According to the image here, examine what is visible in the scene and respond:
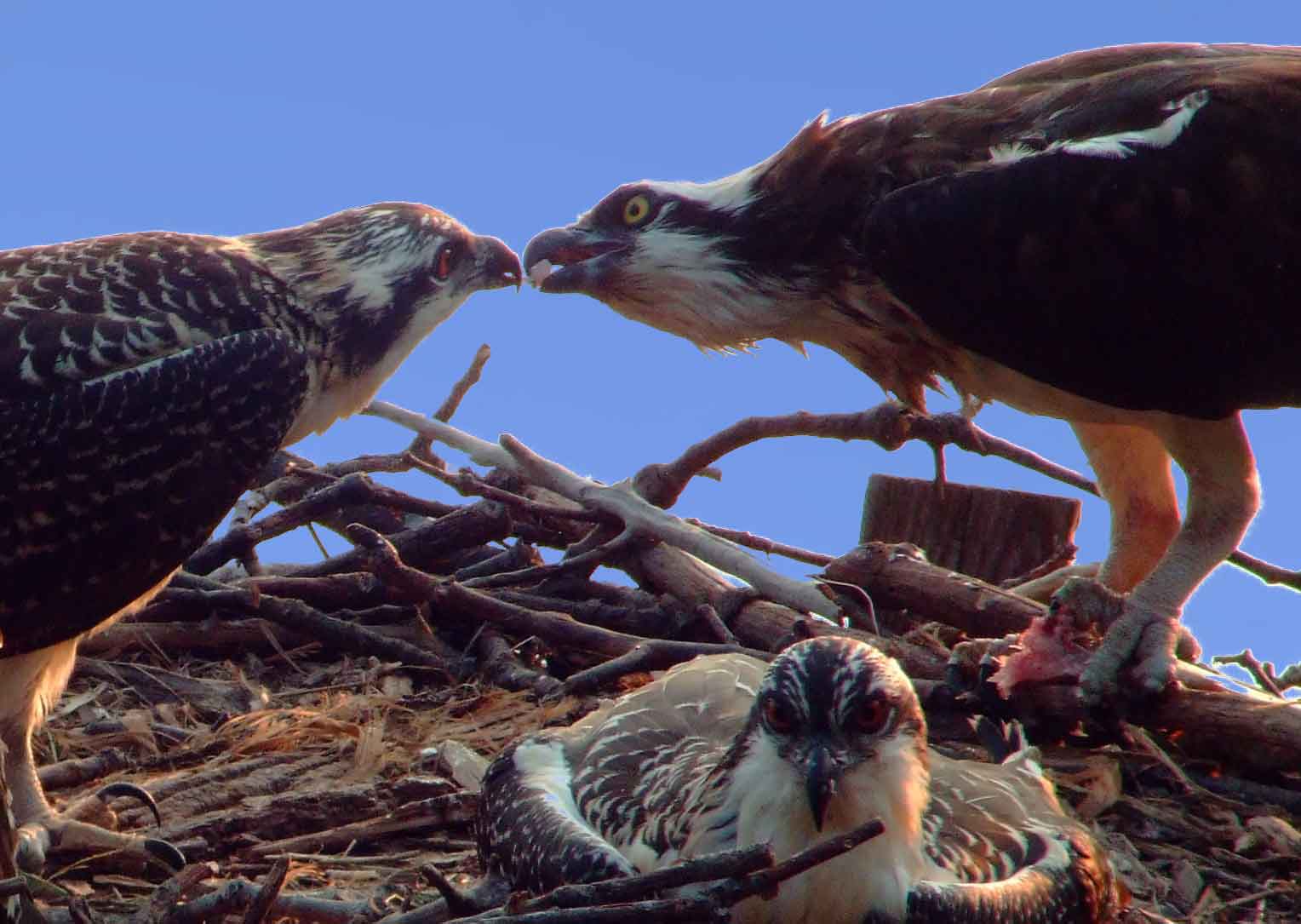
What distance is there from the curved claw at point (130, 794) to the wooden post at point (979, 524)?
3.13 metres

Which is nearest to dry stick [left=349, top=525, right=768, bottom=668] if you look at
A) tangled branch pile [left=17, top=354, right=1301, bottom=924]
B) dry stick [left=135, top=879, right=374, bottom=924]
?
tangled branch pile [left=17, top=354, right=1301, bottom=924]

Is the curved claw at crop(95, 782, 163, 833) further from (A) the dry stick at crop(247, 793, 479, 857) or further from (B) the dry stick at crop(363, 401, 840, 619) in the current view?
(B) the dry stick at crop(363, 401, 840, 619)

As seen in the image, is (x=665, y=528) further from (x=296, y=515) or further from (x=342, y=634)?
(x=296, y=515)

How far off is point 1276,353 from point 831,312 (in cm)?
136

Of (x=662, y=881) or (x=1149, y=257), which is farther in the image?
(x=1149, y=257)

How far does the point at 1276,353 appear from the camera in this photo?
4426mm

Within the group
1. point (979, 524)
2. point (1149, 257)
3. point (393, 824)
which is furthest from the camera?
point (979, 524)

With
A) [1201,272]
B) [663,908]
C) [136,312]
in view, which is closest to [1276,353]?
[1201,272]

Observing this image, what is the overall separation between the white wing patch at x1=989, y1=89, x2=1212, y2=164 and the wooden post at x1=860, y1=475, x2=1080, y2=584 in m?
1.77

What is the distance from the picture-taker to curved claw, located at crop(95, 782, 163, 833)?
4078 mm

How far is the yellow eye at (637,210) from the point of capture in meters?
5.25

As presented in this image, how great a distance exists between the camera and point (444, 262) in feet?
17.0

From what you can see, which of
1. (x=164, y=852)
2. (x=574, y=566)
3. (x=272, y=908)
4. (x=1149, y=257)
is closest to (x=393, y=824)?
(x=164, y=852)

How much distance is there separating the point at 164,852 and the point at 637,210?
2.63m
